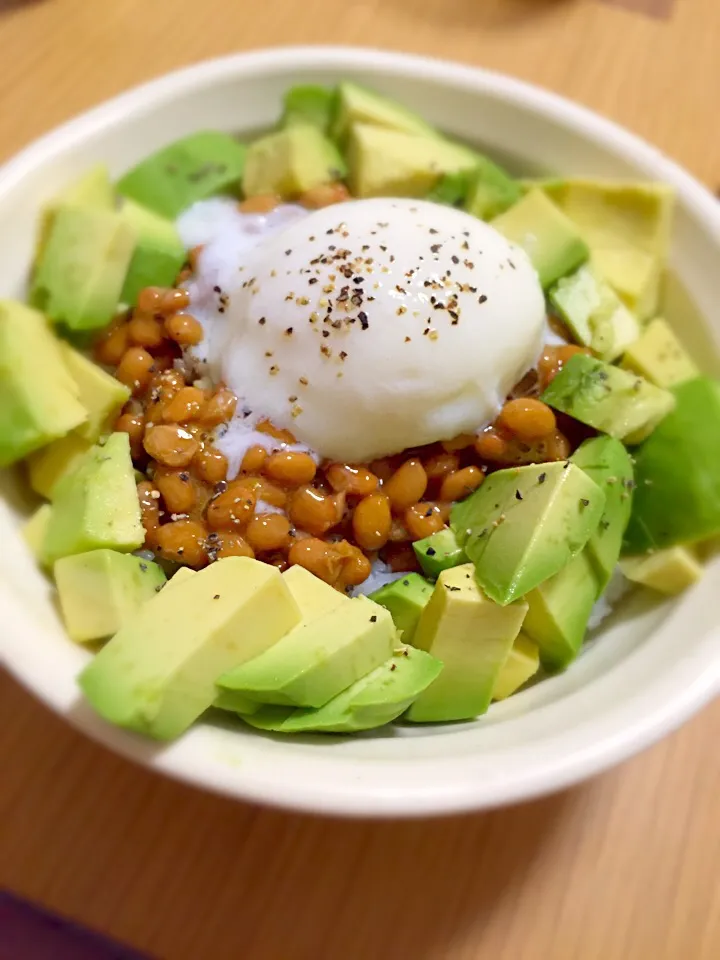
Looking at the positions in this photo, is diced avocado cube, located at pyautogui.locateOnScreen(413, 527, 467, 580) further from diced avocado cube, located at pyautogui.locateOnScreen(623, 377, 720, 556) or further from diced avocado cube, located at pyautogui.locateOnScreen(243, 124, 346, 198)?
diced avocado cube, located at pyautogui.locateOnScreen(243, 124, 346, 198)

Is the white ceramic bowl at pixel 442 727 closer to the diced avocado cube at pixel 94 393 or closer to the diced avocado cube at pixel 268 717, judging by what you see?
the diced avocado cube at pixel 268 717

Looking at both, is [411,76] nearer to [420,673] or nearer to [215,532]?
[215,532]

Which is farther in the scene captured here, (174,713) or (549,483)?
(549,483)

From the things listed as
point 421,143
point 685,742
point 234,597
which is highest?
point 421,143

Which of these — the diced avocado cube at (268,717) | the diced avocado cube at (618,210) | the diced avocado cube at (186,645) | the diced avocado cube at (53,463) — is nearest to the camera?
the diced avocado cube at (186,645)

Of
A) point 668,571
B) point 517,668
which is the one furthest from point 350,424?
point 668,571

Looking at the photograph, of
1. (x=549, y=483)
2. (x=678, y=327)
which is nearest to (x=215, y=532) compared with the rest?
(x=549, y=483)

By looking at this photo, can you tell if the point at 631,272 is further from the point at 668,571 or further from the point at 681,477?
the point at 668,571

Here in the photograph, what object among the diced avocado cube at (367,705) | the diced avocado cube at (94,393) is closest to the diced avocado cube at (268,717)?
the diced avocado cube at (367,705)
